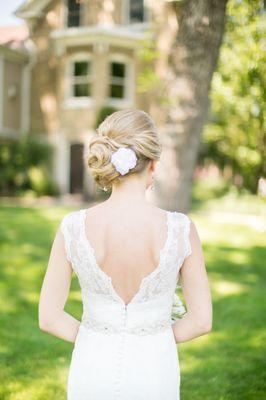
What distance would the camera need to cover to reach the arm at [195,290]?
2.33m

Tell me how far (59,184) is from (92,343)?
789 inches

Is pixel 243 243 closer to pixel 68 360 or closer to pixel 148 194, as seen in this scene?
pixel 148 194

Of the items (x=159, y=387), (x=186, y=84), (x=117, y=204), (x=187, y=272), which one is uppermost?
(x=186, y=84)

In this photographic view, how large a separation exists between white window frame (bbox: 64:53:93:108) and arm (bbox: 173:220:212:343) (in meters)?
19.7

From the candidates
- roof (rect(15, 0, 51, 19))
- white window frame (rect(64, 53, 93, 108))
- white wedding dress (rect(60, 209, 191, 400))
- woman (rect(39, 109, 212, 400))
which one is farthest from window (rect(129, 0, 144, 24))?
white wedding dress (rect(60, 209, 191, 400))

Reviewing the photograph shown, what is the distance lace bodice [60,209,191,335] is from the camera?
2.31 metres

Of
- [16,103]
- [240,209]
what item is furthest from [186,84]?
[16,103]

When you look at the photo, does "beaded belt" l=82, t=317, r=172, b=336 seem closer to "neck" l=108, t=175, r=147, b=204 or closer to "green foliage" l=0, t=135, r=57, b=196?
"neck" l=108, t=175, r=147, b=204

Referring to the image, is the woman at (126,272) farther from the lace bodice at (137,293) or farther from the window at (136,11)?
the window at (136,11)

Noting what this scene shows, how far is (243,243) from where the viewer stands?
1166cm

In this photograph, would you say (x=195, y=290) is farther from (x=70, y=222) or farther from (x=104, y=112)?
(x=104, y=112)

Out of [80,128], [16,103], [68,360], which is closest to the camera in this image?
[68,360]

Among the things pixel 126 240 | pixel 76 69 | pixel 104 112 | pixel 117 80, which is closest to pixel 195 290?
pixel 126 240

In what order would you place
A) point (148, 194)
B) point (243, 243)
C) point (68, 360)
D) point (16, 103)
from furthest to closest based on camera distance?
point (16, 103) < point (243, 243) < point (148, 194) < point (68, 360)
